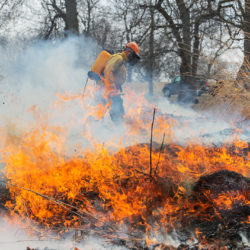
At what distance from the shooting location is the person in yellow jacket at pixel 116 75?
534 centimetres

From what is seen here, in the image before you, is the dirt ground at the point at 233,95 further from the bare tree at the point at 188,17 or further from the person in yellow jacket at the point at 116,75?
the bare tree at the point at 188,17

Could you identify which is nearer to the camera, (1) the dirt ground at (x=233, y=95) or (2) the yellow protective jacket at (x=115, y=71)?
(1) the dirt ground at (x=233, y=95)

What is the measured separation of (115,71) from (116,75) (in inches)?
3.4

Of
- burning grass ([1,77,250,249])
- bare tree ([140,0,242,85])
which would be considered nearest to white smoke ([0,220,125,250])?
burning grass ([1,77,250,249])

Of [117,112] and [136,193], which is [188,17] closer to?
[117,112]

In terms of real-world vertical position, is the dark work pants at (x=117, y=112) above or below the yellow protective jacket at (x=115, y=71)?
below

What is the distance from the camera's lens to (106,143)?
4672 mm

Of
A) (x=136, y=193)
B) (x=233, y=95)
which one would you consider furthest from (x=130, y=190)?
(x=233, y=95)

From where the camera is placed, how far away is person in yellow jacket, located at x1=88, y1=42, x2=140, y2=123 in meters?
5.34

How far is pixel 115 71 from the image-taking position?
536 cm

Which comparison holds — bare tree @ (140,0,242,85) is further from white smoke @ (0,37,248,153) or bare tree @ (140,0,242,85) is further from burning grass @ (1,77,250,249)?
burning grass @ (1,77,250,249)


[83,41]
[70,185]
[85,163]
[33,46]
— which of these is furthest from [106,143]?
[33,46]

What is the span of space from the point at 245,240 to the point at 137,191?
114 cm

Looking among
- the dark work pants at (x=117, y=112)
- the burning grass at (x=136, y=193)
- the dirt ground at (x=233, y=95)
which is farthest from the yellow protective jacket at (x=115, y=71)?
the burning grass at (x=136, y=193)
